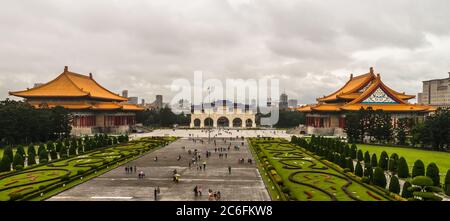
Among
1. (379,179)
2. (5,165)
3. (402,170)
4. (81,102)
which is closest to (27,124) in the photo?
(5,165)

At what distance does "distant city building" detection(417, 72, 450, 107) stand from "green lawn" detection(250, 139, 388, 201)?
149 m

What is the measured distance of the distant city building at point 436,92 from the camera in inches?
6693

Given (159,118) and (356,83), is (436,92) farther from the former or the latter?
(159,118)

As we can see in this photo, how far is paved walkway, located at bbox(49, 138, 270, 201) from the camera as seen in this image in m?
26.4

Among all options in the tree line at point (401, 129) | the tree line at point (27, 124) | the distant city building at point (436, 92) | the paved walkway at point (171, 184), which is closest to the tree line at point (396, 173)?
the paved walkway at point (171, 184)

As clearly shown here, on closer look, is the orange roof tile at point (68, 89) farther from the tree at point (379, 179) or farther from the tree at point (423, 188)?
the tree at point (423, 188)

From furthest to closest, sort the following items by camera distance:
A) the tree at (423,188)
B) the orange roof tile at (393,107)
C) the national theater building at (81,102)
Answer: the national theater building at (81,102), the orange roof tile at (393,107), the tree at (423,188)

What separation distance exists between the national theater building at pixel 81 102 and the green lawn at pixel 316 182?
180 ft

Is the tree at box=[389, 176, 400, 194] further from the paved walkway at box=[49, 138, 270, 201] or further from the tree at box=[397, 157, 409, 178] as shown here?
the paved walkway at box=[49, 138, 270, 201]

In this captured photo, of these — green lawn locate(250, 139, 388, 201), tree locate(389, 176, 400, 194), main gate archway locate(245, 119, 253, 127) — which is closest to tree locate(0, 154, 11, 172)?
green lawn locate(250, 139, 388, 201)

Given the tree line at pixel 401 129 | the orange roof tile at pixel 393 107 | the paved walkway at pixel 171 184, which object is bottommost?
the paved walkway at pixel 171 184

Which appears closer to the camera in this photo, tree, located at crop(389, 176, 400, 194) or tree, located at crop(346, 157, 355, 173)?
tree, located at crop(389, 176, 400, 194)
